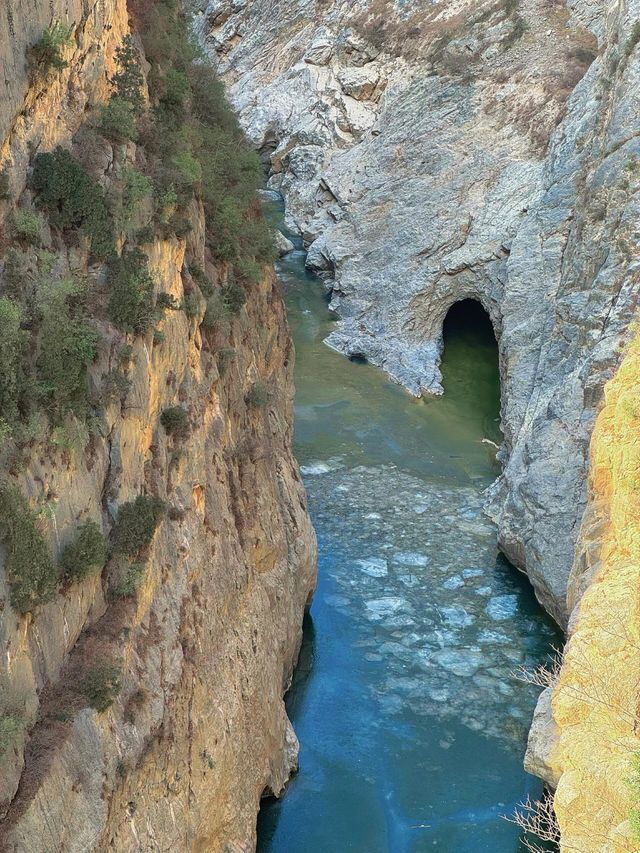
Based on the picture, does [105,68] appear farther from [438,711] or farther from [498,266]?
[498,266]

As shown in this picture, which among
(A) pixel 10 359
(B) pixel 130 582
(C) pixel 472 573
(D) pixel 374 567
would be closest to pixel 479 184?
(C) pixel 472 573

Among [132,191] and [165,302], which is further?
[165,302]

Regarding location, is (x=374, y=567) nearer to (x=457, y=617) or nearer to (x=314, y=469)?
(x=457, y=617)

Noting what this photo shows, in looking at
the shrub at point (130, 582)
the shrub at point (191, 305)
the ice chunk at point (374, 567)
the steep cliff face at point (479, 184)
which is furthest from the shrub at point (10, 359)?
the steep cliff face at point (479, 184)

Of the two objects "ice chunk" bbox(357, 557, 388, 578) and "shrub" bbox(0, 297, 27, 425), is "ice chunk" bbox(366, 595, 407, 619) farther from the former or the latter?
"shrub" bbox(0, 297, 27, 425)

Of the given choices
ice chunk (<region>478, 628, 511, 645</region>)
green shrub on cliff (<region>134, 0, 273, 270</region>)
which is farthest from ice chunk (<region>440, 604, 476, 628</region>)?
green shrub on cliff (<region>134, 0, 273, 270</region>)

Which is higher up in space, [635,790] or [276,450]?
[276,450]

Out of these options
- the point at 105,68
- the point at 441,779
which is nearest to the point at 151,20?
the point at 105,68
